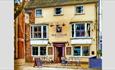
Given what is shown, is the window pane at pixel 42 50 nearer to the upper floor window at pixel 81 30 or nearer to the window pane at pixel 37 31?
the window pane at pixel 37 31

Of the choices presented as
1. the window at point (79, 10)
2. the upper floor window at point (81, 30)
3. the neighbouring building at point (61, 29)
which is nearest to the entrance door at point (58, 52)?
the neighbouring building at point (61, 29)

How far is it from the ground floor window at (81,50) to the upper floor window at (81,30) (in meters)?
0.08

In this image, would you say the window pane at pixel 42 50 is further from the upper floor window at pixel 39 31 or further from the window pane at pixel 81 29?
the window pane at pixel 81 29

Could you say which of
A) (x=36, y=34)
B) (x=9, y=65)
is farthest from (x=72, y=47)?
(x=9, y=65)

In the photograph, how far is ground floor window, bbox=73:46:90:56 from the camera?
8.46ft

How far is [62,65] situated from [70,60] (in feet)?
0.20

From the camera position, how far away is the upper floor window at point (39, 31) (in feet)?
8.66

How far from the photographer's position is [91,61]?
2.56 metres

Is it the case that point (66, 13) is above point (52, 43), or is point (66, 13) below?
above

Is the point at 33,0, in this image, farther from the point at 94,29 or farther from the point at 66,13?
the point at 94,29

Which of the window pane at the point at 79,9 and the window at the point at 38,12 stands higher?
the window pane at the point at 79,9

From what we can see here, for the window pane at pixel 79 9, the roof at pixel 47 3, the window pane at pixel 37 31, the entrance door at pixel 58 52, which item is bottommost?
the entrance door at pixel 58 52

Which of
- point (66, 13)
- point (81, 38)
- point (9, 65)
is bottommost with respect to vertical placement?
point (9, 65)

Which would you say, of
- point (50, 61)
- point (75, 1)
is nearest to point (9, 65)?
point (50, 61)
